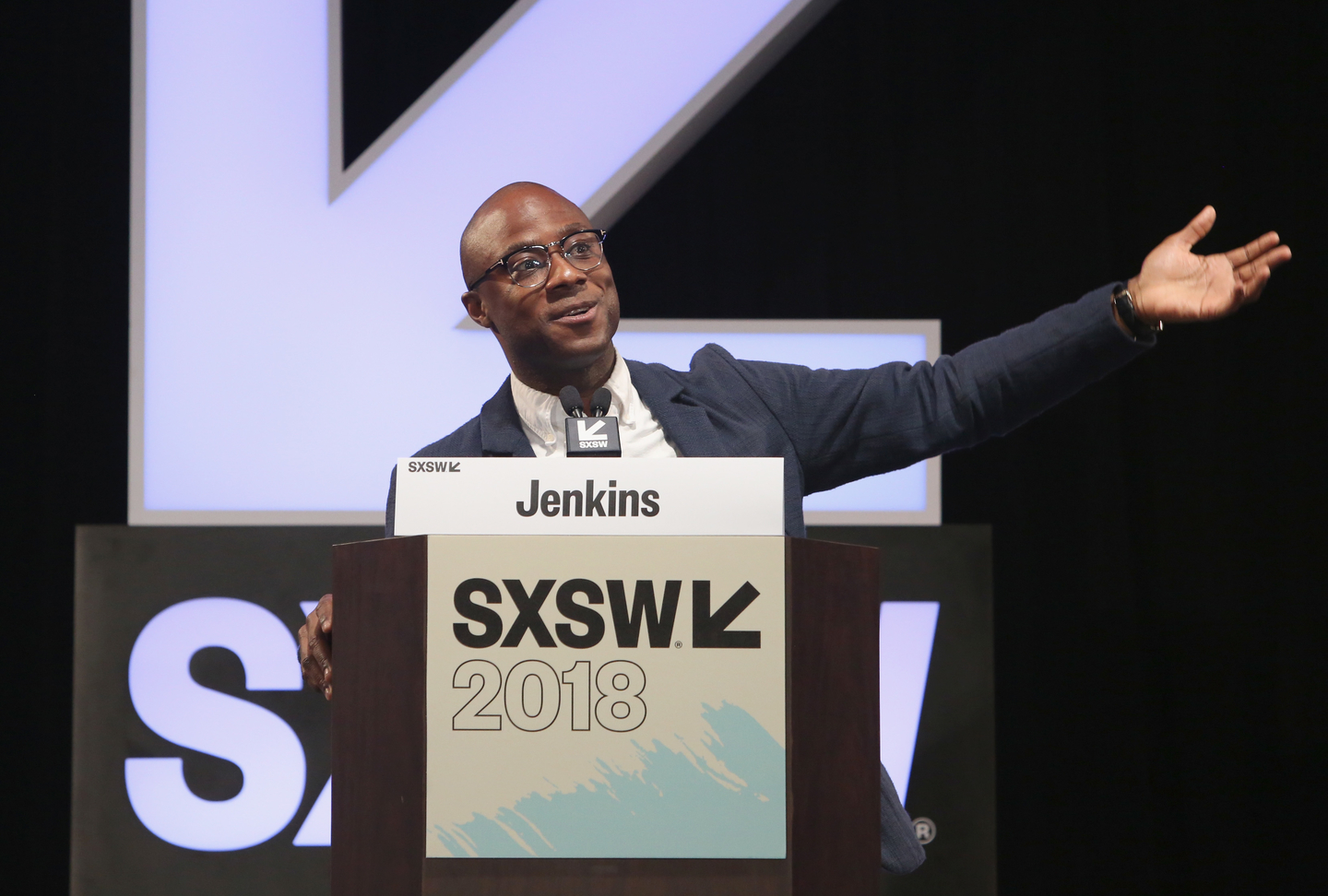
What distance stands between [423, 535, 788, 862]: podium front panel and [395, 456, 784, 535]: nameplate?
20 mm

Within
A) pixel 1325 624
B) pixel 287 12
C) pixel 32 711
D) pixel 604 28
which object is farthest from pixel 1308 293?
pixel 32 711

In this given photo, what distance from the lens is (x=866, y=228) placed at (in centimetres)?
318

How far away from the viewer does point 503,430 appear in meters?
1.82

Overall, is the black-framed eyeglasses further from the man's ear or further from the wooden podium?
the wooden podium

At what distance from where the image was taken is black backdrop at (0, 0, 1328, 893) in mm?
3072

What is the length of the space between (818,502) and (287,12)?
169 cm

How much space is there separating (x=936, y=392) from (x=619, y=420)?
48cm

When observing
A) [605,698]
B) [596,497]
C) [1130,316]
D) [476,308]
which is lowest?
[605,698]

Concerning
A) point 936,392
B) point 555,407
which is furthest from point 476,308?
point 936,392

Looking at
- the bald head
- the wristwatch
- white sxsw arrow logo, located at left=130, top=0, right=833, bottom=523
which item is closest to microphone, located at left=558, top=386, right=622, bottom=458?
the bald head

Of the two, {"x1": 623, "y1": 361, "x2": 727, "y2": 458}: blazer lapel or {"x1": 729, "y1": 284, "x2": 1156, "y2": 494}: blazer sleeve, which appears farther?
{"x1": 623, "y1": 361, "x2": 727, "y2": 458}: blazer lapel

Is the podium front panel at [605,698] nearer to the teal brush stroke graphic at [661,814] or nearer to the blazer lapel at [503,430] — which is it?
the teal brush stroke graphic at [661,814]

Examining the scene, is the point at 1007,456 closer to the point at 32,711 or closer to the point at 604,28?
the point at 604,28

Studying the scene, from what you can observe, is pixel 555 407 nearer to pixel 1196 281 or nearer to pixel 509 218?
pixel 509 218
